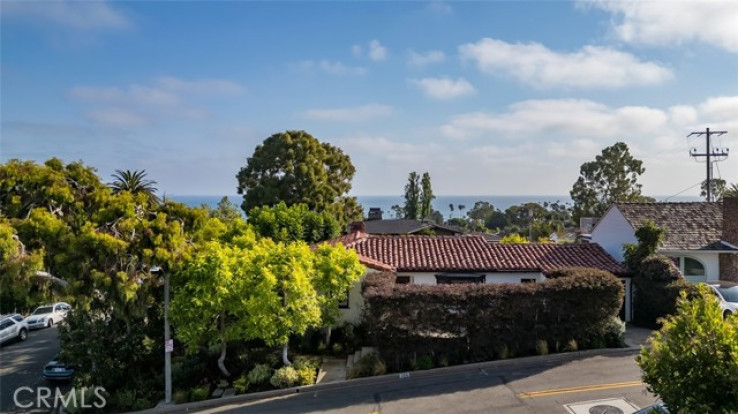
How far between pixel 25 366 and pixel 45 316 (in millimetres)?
10982

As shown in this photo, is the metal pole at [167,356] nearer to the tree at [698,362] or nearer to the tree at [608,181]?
the tree at [698,362]

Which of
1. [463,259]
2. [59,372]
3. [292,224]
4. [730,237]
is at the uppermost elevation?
[292,224]

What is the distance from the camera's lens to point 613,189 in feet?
181

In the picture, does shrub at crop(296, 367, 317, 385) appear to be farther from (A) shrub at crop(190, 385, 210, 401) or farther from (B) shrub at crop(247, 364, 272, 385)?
(A) shrub at crop(190, 385, 210, 401)

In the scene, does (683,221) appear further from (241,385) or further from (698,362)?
(241,385)

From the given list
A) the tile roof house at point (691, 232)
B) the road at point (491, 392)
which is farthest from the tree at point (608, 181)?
the road at point (491, 392)

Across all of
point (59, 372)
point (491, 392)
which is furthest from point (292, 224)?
point (491, 392)

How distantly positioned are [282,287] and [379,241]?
371 inches

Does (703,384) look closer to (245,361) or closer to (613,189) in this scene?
(245,361)

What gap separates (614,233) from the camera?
2559 centimetres

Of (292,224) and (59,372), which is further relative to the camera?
(292,224)

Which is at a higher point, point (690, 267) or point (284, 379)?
point (690, 267)

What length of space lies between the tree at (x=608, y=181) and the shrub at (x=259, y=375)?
50203mm

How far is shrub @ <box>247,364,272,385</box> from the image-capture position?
15982 mm
